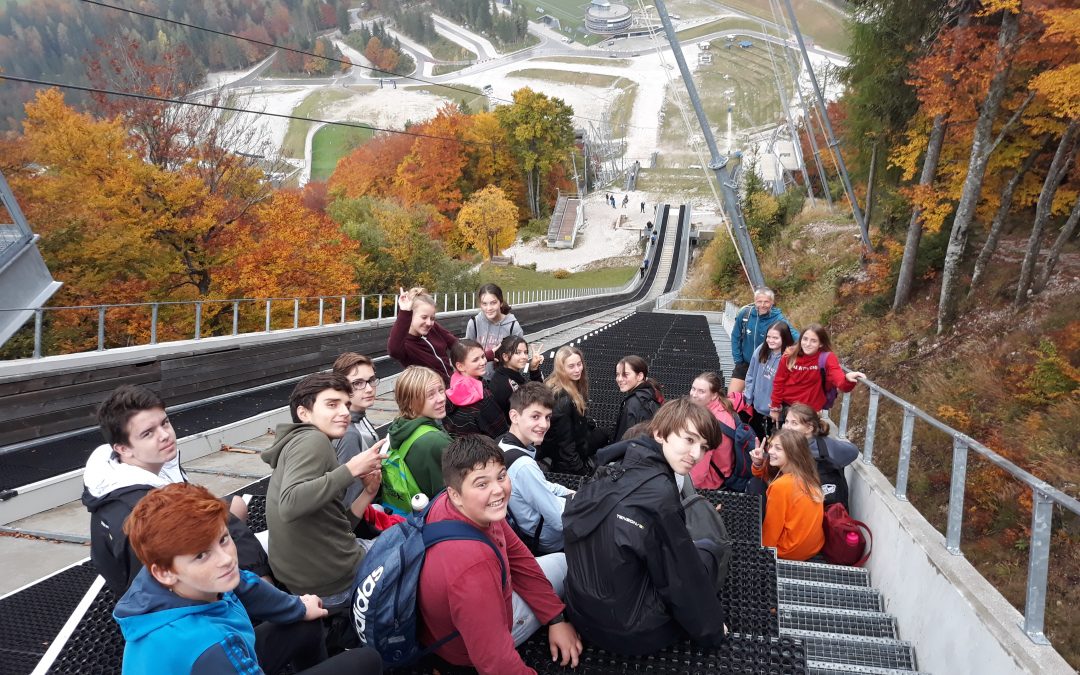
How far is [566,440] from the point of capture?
534cm

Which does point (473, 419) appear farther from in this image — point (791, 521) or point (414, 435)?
point (791, 521)

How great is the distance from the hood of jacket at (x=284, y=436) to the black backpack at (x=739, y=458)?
340 cm

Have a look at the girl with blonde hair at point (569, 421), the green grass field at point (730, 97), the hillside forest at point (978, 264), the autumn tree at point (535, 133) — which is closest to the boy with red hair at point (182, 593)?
the girl with blonde hair at point (569, 421)

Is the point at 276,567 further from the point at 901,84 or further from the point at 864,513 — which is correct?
the point at 901,84

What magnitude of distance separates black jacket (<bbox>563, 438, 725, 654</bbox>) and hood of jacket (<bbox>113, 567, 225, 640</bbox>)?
55.0 inches

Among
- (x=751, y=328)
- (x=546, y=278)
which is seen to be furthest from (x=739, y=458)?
(x=546, y=278)

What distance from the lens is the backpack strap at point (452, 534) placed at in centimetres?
253

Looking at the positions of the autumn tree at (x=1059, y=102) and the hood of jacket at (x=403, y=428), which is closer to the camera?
the hood of jacket at (x=403, y=428)

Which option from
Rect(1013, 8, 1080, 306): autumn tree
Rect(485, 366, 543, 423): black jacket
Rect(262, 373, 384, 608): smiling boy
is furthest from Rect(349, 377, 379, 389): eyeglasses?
Rect(1013, 8, 1080, 306): autumn tree

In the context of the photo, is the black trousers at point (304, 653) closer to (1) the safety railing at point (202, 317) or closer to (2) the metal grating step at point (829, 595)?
(2) the metal grating step at point (829, 595)

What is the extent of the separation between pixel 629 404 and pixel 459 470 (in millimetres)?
2946

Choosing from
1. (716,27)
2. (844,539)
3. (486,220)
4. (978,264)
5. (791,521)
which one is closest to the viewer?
(791,521)

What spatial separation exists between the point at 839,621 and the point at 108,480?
12.4 ft

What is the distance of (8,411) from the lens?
761cm
